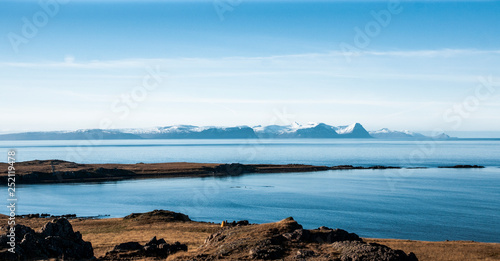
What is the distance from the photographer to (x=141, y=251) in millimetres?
30484

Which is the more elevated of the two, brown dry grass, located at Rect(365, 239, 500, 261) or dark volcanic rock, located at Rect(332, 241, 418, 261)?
dark volcanic rock, located at Rect(332, 241, 418, 261)

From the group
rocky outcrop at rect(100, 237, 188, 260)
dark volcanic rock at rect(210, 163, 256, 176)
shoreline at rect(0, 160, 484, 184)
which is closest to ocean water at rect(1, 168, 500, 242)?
shoreline at rect(0, 160, 484, 184)

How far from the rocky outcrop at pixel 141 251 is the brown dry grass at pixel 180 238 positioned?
1.28 meters

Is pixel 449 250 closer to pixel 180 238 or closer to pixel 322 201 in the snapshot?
pixel 180 238

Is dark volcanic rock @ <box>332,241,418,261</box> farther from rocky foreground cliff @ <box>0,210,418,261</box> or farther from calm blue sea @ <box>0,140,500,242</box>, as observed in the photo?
calm blue sea @ <box>0,140,500,242</box>

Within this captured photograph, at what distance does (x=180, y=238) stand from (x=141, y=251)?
10305 mm

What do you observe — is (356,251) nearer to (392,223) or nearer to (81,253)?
(81,253)

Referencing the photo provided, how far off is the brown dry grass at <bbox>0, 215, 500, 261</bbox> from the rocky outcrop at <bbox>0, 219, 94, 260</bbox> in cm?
298

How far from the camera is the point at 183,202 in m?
86.1

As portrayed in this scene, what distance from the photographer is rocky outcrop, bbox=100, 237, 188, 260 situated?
1170 inches

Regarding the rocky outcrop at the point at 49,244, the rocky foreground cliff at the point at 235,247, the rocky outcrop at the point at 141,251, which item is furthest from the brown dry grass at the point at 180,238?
the rocky outcrop at the point at 49,244

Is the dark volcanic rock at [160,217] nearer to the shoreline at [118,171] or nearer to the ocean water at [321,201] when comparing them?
the ocean water at [321,201]

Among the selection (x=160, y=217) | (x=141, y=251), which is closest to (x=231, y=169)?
(x=160, y=217)

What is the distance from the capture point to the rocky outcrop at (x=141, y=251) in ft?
97.5
